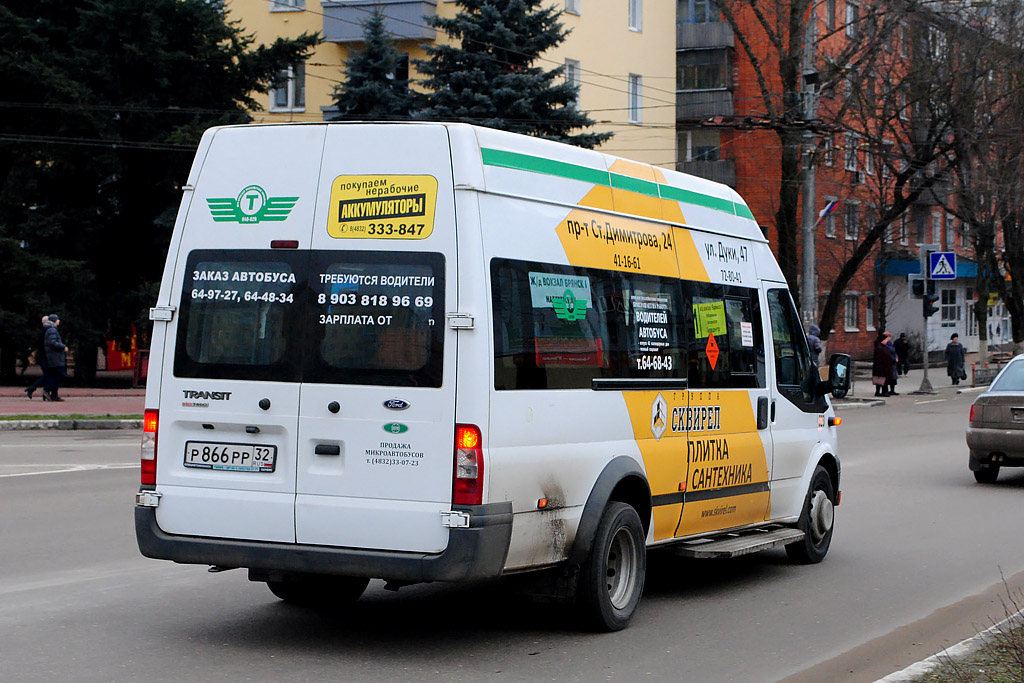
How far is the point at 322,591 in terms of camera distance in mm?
7980

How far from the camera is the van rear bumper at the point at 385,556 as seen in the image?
6344 mm

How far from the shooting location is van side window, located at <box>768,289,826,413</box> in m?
9.77

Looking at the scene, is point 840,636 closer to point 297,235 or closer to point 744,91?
point 297,235

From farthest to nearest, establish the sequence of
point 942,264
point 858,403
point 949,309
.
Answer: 1. point 949,309
2. point 942,264
3. point 858,403

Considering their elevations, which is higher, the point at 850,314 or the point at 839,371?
the point at 850,314

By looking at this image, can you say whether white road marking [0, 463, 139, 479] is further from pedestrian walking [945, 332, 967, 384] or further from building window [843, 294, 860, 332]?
building window [843, 294, 860, 332]

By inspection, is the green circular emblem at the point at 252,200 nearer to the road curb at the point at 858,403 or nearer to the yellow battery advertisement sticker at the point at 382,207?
the yellow battery advertisement sticker at the point at 382,207

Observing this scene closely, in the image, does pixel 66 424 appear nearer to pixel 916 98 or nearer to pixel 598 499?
pixel 598 499

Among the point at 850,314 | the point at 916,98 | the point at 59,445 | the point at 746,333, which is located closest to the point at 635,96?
the point at 916,98

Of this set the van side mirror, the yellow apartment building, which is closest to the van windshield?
the van side mirror

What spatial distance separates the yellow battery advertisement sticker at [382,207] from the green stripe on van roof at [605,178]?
1.32ft

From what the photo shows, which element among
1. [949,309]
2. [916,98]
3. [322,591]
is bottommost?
[322,591]

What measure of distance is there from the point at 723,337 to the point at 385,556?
11.3 feet

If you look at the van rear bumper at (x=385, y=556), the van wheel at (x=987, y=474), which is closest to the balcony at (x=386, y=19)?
the van wheel at (x=987, y=474)
